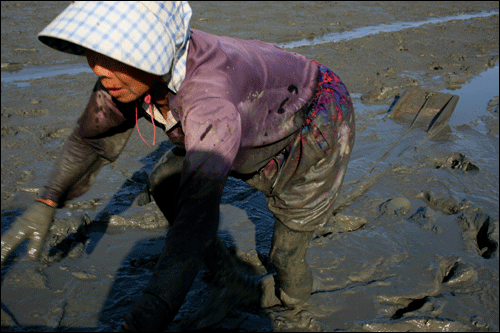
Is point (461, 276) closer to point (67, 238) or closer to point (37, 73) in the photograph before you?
point (67, 238)

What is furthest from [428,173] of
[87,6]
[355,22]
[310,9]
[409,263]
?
[310,9]

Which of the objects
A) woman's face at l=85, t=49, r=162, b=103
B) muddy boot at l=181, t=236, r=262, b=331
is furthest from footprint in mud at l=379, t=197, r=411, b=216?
woman's face at l=85, t=49, r=162, b=103

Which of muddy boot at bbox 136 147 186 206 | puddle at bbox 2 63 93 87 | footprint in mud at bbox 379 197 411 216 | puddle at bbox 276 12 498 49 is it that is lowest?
puddle at bbox 276 12 498 49

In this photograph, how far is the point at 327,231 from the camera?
3.02 m

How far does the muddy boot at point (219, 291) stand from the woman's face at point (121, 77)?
92 cm

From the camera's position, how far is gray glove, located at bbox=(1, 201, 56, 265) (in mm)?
1576

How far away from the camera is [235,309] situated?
2283 mm

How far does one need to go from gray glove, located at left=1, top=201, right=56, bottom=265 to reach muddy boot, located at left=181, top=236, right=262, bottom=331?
0.74 metres

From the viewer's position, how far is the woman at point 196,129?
3.83 ft

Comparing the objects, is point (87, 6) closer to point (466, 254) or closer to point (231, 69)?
point (231, 69)

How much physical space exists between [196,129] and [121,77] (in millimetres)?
317

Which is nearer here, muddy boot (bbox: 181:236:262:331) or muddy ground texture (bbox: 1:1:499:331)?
muddy boot (bbox: 181:236:262:331)

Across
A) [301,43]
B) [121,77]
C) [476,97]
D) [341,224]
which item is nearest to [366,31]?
[301,43]

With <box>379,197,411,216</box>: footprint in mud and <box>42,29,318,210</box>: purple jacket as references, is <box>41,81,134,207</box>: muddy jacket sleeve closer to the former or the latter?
<box>42,29,318,210</box>: purple jacket
